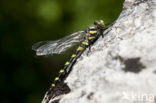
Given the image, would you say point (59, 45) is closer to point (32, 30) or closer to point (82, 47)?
point (82, 47)

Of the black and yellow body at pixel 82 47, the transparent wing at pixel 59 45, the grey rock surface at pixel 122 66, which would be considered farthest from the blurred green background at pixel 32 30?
the grey rock surface at pixel 122 66

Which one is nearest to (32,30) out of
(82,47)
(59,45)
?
(59,45)

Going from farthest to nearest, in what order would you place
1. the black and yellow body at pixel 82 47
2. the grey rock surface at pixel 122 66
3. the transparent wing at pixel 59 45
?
the transparent wing at pixel 59 45 < the black and yellow body at pixel 82 47 < the grey rock surface at pixel 122 66

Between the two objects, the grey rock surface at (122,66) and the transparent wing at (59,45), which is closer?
the grey rock surface at (122,66)

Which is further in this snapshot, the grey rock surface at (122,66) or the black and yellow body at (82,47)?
the black and yellow body at (82,47)

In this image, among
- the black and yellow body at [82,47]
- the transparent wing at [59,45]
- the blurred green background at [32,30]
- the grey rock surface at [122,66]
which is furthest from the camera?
the blurred green background at [32,30]

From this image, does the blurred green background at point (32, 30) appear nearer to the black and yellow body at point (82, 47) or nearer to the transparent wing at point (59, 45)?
the transparent wing at point (59, 45)
